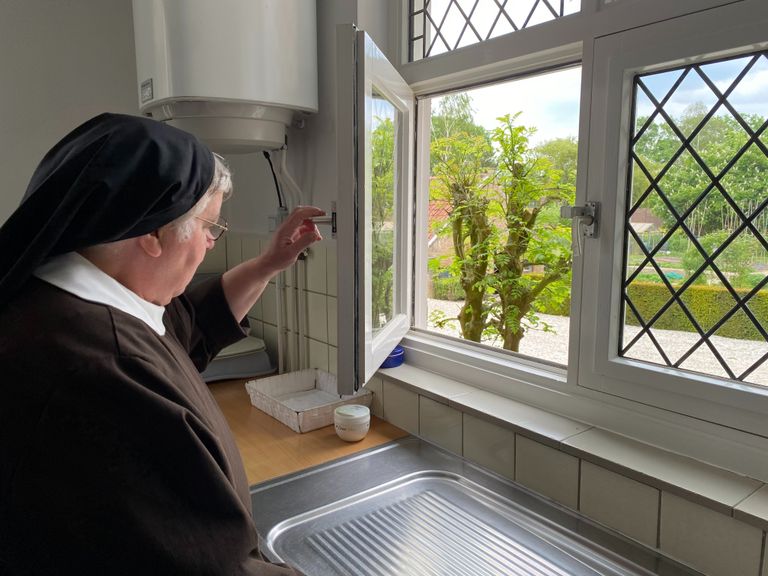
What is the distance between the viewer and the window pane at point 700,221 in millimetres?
932

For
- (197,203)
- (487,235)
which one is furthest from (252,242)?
(197,203)

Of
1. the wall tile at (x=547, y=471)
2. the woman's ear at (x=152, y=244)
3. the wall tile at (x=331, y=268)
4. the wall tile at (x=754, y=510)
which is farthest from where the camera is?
the wall tile at (x=331, y=268)

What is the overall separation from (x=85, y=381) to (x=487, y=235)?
1179mm

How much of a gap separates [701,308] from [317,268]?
110 centimetres

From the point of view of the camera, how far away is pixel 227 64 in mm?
1432

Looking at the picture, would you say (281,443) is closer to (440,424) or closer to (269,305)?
(440,424)

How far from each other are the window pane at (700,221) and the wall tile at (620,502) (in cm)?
25

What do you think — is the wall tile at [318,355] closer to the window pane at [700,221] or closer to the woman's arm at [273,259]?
the woman's arm at [273,259]

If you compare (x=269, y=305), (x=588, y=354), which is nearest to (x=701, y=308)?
(x=588, y=354)

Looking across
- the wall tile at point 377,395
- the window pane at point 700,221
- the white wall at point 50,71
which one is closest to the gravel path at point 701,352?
the window pane at point 700,221

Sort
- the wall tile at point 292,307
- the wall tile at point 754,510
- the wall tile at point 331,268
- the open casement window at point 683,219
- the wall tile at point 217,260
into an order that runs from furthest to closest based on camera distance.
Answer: the wall tile at point 217,260 → the wall tile at point 292,307 → the wall tile at point 331,268 → the open casement window at point 683,219 → the wall tile at point 754,510

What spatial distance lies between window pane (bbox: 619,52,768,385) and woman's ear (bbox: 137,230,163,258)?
867mm

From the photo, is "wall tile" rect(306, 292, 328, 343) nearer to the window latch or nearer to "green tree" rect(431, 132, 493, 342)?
"green tree" rect(431, 132, 493, 342)

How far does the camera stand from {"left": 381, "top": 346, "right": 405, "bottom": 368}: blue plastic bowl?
5.16ft
